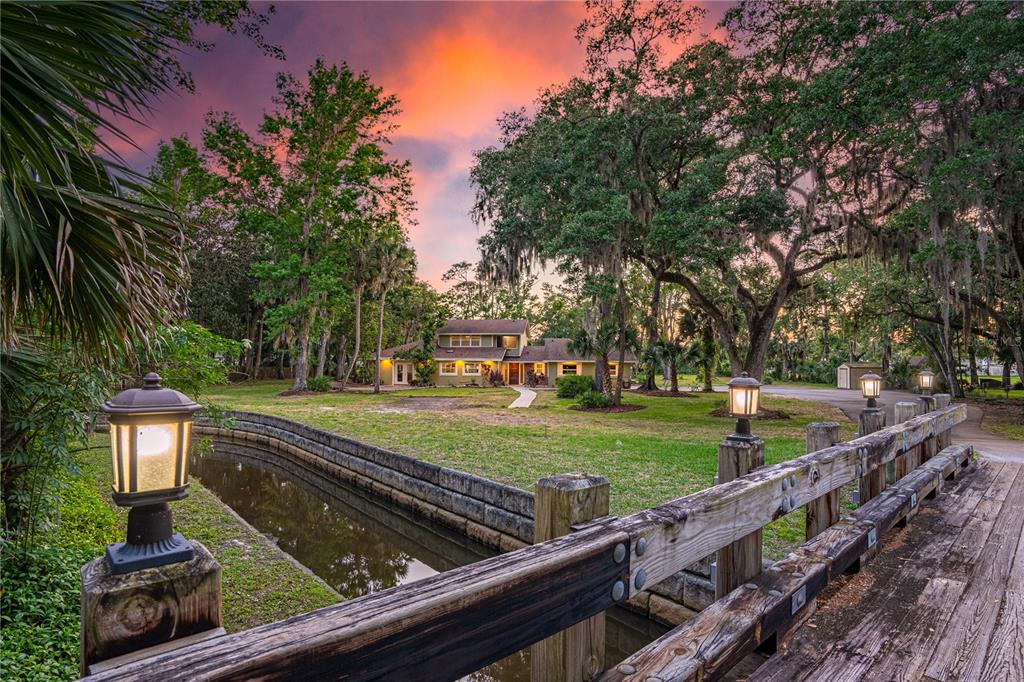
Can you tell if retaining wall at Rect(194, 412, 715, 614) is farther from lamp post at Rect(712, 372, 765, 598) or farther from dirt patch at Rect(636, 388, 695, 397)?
dirt patch at Rect(636, 388, 695, 397)

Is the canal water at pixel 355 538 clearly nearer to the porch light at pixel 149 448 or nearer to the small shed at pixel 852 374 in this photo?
the porch light at pixel 149 448

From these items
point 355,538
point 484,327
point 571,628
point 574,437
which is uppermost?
point 484,327

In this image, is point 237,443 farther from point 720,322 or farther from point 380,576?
point 720,322

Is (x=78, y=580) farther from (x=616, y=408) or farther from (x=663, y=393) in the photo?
(x=663, y=393)

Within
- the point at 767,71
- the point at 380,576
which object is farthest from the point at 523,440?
the point at 767,71

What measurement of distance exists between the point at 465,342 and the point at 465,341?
80mm

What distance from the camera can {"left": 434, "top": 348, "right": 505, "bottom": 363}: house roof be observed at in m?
33.7

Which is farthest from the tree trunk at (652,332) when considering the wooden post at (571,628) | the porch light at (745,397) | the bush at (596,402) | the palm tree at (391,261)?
the wooden post at (571,628)

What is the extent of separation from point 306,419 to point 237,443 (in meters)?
2.07

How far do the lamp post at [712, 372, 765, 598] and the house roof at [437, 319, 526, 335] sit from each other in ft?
102

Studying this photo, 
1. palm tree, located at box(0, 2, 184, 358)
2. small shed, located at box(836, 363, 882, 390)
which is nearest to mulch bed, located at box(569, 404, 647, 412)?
palm tree, located at box(0, 2, 184, 358)

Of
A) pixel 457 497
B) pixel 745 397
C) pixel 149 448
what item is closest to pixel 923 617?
pixel 745 397

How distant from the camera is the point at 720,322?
53.1ft

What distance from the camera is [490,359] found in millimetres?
33562
